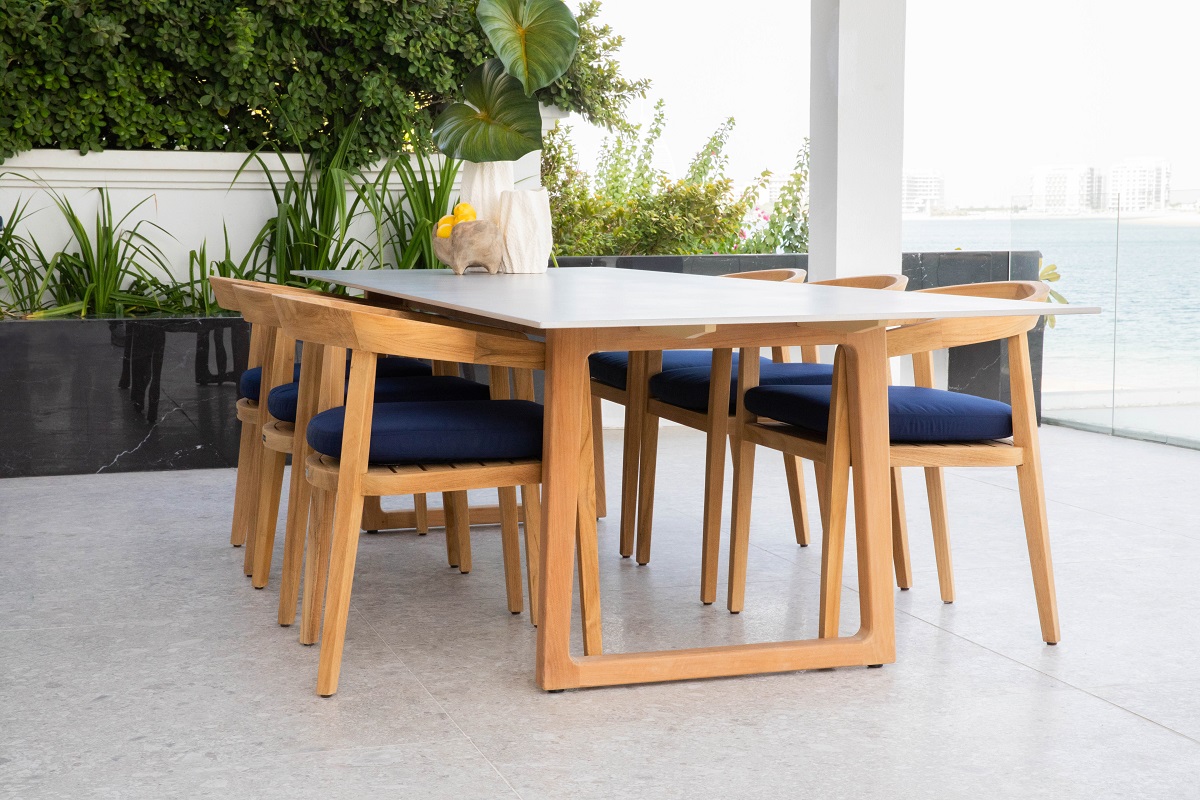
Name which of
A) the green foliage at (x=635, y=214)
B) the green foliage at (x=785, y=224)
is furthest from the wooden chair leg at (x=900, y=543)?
the green foliage at (x=785, y=224)

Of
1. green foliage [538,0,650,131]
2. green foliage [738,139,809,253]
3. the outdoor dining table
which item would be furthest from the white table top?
green foliage [738,139,809,253]

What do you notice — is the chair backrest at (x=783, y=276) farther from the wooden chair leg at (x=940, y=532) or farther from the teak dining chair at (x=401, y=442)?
the teak dining chair at (x=401, y=442)

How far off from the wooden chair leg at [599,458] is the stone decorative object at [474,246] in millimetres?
569

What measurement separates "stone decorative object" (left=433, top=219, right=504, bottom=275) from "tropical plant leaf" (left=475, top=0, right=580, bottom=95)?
1.37 metres

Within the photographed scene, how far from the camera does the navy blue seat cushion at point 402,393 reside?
3314mm

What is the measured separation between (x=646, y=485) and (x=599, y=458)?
0.46 m

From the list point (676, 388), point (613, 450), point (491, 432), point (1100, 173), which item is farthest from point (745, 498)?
point (1100, 173)

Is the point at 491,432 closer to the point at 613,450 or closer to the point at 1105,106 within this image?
the point at 613,450

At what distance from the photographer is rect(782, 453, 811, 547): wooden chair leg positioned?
12.3 ft

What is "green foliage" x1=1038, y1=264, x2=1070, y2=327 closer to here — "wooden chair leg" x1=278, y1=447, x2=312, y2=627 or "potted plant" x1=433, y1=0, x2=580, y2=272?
"potted plant" x1=433, y1=0, x2=580, y2=272

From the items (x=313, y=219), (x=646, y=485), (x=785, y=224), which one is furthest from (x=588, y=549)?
(x=785, y=224)

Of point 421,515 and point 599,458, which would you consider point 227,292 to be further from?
point 599,458

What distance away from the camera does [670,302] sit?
2701 mm

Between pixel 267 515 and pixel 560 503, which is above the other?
pixel 560 503
